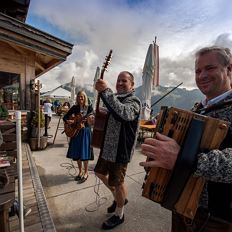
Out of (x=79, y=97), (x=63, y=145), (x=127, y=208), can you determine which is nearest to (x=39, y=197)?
(x=127, y=208)

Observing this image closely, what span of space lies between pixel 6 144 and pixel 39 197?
1.56 metres

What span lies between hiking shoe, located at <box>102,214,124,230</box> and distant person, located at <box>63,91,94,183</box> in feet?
4.74

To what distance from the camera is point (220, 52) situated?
126 cm

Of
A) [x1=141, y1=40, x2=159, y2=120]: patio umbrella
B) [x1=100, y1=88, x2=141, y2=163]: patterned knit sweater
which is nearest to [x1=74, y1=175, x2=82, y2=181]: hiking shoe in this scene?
[x1=100, y1=88, x2=141, y2=163]: patterned knit sweater

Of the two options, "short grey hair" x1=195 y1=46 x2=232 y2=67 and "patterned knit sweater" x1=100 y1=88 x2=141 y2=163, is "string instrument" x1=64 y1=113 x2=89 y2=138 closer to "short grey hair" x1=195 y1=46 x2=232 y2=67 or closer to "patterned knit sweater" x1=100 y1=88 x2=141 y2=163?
"patterned knit sweater" x1=100 y1=88 x2=141 y2=163

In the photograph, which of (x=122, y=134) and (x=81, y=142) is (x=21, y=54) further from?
(x=122, y=134)

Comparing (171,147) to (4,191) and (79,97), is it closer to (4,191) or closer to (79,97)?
(4,191)

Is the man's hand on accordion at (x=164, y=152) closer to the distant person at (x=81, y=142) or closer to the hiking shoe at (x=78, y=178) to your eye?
the distant person at (x=81, y=142)

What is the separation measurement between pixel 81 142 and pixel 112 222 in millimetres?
1722

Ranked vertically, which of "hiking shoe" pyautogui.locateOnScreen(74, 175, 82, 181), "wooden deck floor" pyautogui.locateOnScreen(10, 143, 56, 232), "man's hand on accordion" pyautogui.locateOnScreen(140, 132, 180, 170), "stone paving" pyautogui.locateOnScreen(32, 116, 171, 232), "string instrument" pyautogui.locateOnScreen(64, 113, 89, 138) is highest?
"man's hand on accordion" pyautogui.locateOnScreen(140, 132, 180, 170)

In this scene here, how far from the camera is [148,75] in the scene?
823 centimetres

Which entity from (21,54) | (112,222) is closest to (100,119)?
(112,222)

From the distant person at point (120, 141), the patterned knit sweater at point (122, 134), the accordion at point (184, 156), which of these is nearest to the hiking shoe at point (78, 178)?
the distant person at point (120, 141)

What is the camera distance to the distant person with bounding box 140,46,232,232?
913 millimetres
